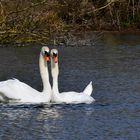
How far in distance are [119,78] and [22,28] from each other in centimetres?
449

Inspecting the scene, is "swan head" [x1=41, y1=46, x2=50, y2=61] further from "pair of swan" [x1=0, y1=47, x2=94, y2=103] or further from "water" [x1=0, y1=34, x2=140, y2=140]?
"water" [x1=0, y1=34, x2=140, y2=140]

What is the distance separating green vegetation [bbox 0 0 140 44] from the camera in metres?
21.5

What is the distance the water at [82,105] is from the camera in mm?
11609

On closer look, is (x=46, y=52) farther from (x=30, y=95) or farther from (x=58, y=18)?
(x=58, y=18)

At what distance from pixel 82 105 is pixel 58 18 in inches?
707

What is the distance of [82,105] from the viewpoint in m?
14.1

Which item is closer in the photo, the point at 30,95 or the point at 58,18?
the point at 30,95

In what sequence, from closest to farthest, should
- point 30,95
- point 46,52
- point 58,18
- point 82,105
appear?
point 82,105 → point 30,95 → point 46,52 → point 58,18

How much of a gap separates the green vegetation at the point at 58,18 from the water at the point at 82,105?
33.8 inches

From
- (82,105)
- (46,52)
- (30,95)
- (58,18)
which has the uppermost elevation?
(46,52)

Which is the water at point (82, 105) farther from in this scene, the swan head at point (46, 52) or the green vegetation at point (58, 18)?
the swan head at point (46, 52)

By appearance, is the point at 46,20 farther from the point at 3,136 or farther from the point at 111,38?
the point at 3,136

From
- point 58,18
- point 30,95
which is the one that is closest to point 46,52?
point 30,95

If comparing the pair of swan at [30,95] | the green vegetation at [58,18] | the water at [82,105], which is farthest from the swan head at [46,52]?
the green vegetation at [58,18]
